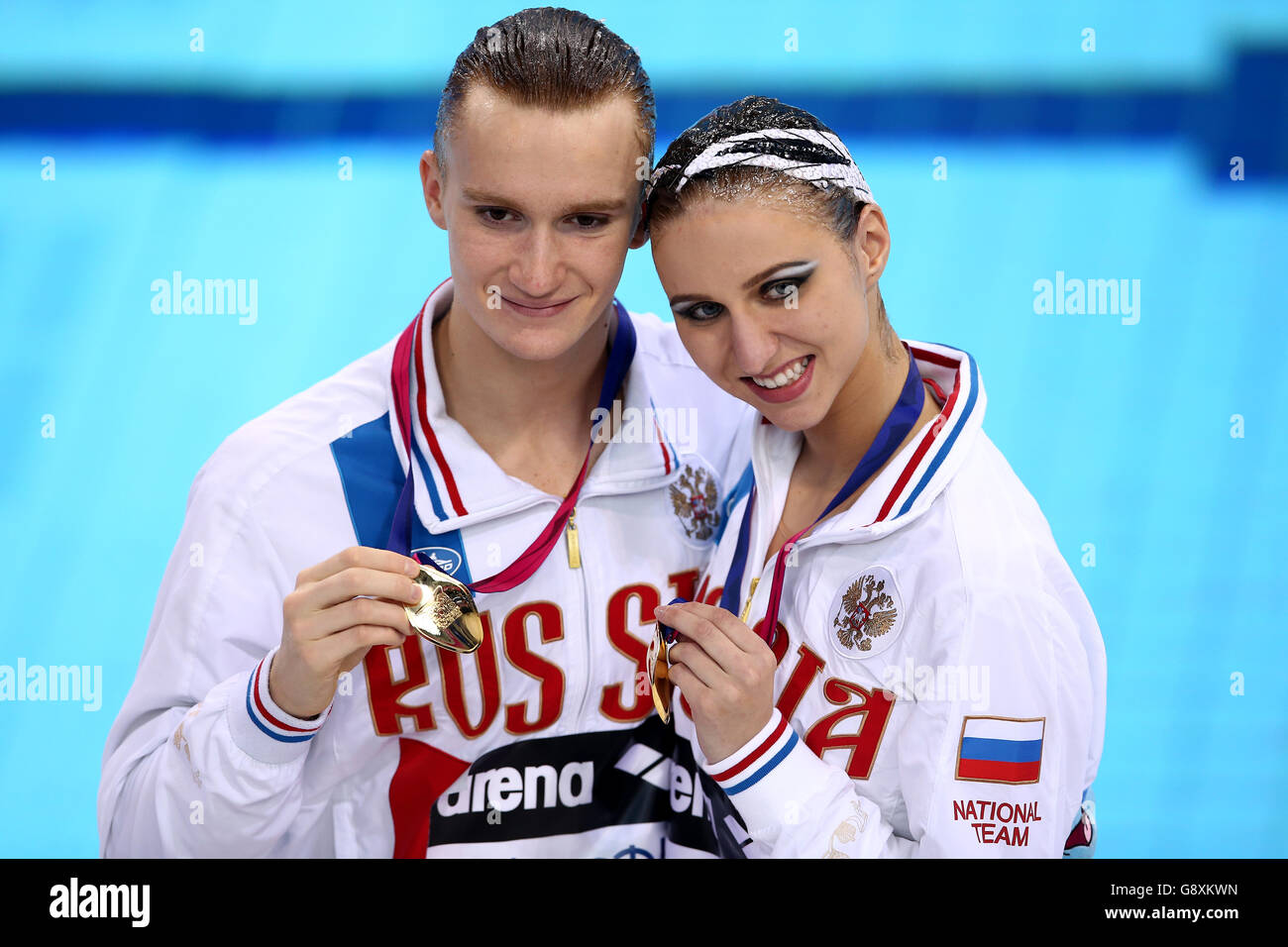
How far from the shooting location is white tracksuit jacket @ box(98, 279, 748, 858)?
2.12 metres

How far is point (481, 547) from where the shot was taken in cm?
220

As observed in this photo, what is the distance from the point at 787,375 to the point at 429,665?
0.88 metres

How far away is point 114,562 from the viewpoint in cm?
483

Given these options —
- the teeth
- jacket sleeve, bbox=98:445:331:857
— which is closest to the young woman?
the teeth

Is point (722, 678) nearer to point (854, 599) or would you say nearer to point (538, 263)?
point (854, 599)

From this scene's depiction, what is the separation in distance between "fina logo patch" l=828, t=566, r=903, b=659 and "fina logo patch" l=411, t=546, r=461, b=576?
71 centimetres

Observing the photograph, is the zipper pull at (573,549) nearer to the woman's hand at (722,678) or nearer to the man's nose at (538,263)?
the woman's hand at (722,678)

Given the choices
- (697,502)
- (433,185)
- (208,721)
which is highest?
(433,185)

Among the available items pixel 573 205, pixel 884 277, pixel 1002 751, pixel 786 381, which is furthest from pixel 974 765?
pixel 884 277

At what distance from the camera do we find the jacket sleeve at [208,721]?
2006mm

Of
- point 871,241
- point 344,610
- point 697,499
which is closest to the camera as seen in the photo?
point 344,610

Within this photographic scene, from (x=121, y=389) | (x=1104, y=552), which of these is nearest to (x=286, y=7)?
(x=121, y=389)

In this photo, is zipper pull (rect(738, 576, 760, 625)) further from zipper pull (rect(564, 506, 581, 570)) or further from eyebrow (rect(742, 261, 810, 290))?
eyebrow (rect(742, 261, 810, 290))
